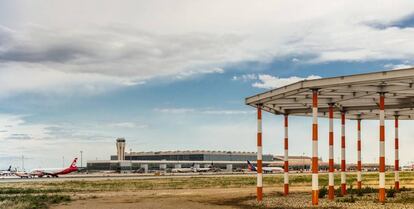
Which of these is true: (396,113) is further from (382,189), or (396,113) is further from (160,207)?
(160,207)

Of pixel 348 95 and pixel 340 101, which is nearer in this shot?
pixel 348 95

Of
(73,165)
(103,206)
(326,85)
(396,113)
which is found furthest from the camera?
(73,165)

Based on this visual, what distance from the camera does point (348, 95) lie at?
3797 centimetres

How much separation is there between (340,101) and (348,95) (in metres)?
3.54

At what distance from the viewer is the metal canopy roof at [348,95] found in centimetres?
3175

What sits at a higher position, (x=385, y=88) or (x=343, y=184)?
(x=385, y=88)

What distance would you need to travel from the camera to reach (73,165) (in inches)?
5743

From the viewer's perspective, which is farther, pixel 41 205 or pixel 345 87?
pixel 41 205

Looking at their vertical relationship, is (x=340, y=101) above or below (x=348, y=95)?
below

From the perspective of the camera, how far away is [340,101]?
4147 centimetres

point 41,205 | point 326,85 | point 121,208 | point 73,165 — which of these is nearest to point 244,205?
point 121,208

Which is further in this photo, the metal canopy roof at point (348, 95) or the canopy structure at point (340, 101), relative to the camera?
the canopy structure at point (340, 101)

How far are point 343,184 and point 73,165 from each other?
372ft

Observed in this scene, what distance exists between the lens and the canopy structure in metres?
32.5
